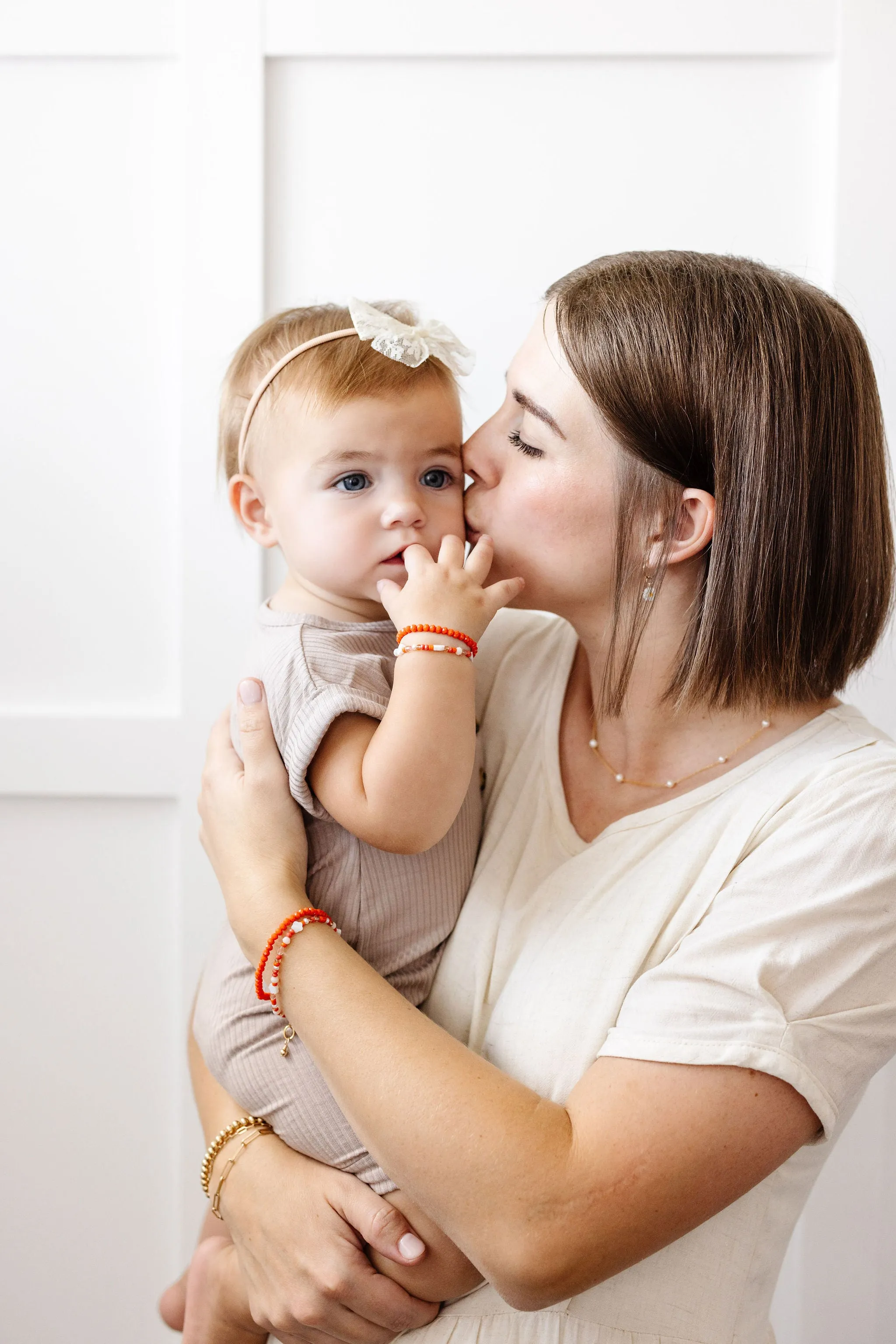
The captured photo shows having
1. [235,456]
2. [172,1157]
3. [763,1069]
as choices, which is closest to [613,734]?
[763,1069]

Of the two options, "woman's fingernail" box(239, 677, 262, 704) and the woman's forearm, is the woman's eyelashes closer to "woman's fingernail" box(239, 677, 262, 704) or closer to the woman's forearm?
"woman's fingernail" box(239, 677, 262, 704)

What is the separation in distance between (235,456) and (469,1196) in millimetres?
891

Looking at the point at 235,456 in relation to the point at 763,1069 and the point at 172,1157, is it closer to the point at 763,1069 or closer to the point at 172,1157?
the point at 763,1069

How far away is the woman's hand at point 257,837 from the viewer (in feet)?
3.68

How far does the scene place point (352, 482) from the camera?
1.23m

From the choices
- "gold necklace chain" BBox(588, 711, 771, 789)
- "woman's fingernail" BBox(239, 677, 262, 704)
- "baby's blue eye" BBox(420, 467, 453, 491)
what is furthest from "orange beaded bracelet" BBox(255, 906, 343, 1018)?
"baby's blue eye" BBox(420, 467, 453, 491)

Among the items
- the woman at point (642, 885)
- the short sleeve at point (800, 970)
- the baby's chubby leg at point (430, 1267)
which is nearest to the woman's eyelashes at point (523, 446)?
the woman at point (642, 885)

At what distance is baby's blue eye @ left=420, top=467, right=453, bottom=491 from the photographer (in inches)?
49.9

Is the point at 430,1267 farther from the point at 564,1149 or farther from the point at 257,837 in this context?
the point at 257,837

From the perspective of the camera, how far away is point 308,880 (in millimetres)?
1212

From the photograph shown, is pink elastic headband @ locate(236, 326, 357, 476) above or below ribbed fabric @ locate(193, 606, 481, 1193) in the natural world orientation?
above

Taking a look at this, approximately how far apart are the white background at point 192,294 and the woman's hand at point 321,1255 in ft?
2.38

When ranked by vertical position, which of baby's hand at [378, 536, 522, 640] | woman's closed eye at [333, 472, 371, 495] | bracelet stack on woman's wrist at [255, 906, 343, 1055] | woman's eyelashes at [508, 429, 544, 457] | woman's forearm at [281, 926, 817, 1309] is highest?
woman's eyelashes at [508, 429, 544, 457]

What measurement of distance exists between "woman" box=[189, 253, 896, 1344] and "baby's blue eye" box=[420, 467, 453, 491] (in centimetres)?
4
